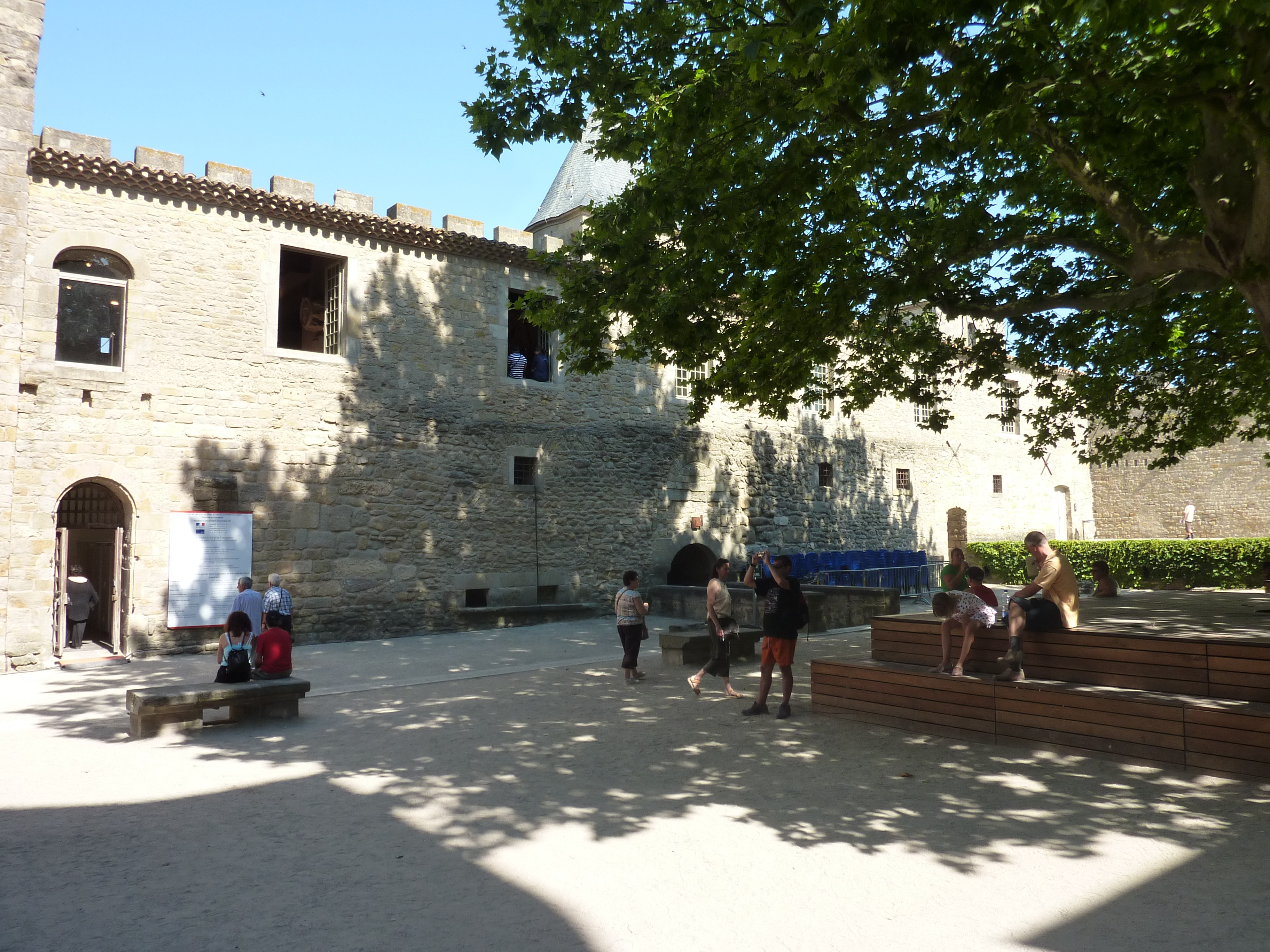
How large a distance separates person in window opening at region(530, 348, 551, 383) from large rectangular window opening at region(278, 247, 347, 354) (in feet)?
12.8

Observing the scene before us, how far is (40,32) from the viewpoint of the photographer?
11.5 meters

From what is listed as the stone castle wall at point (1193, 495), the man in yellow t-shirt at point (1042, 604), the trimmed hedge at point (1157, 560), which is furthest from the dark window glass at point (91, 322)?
the stone castle wall at point (1193, 495)

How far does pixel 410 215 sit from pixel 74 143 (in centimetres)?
488

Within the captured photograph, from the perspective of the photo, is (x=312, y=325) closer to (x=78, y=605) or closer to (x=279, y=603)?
(x=78, y=605)

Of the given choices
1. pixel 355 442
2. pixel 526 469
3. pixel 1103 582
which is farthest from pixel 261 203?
pixel 1103 582

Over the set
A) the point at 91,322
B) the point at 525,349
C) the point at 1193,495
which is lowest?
the point at 1193,495

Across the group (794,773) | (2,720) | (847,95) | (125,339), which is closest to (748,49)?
(847,95)

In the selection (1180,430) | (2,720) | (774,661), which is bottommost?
(2,720)

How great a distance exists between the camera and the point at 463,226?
601 inches

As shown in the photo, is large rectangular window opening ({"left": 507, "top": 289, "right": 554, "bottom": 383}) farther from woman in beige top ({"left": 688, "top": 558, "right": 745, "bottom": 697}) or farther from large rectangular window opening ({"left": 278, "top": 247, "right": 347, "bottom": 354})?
woman in beige top ({"left": 688, "top": 558, "right": 745, "bottom": 697})

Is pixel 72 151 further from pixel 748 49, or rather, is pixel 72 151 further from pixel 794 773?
pixel 794 773

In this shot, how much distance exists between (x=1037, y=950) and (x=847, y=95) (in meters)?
4.77

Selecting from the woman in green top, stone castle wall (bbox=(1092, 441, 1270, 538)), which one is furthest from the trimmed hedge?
the woman in green top

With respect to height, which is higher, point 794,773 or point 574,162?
point 574,162
